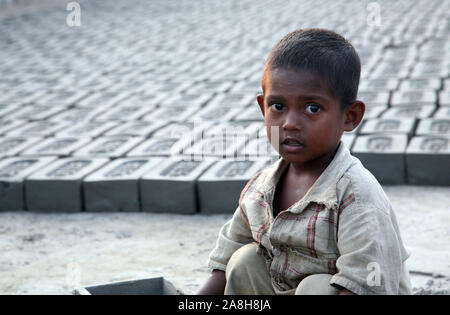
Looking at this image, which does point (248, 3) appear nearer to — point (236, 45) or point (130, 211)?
point (236, 45)

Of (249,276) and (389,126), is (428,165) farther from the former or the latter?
(249,276)

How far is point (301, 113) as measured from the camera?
190 cm

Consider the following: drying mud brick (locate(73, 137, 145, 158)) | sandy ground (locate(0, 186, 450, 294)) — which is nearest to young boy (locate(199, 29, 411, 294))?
sandy ground (locate(0, 186, 450, 294))

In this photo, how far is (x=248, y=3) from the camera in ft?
47.3

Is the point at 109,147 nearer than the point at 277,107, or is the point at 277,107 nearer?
the point at 277,107

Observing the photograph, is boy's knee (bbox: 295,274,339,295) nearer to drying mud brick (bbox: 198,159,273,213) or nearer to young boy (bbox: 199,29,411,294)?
young boy (bbox: 199,29,411,294)

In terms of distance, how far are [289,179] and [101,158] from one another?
9.07 feet

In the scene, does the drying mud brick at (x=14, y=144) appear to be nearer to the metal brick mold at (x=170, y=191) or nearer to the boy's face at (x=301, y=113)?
the metal brick mold at (x=170, y=191)

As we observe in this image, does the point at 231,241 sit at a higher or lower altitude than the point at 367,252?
lower

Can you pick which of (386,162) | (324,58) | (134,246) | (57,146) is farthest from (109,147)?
(324,58)

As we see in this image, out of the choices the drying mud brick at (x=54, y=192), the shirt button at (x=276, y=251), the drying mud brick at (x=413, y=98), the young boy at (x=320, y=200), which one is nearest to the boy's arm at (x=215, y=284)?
the young boy at (x=320, y=200)

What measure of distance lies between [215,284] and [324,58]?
2.85 feet

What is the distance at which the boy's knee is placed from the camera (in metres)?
1.84

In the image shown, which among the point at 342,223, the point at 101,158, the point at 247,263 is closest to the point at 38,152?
the point at 101,158
